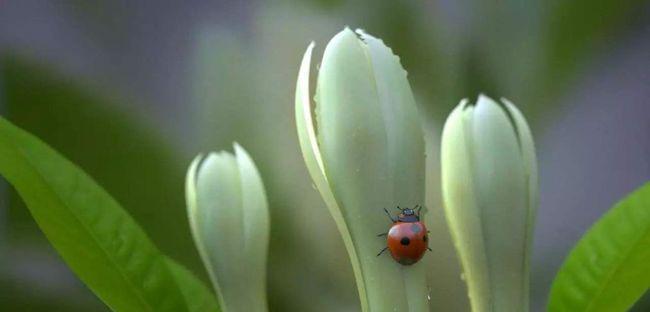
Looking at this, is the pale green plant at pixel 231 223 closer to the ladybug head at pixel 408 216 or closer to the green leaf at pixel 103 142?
the ladybug head at pixel 408 216

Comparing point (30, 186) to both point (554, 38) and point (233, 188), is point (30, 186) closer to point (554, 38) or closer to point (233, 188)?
point (233, 188)

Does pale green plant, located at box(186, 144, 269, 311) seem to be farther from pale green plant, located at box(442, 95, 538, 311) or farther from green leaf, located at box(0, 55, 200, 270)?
green leaf, located at box(0, 55, 200, 270)

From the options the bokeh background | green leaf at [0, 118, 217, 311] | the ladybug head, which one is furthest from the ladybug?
the bokeh background

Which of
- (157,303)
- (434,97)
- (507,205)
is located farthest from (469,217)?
(434,97)

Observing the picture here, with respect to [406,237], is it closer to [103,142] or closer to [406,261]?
[406,261]

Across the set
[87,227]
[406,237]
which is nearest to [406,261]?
[406,237]

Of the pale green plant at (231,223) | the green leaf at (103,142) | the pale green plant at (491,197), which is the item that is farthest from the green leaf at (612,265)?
the green leaf at (103,142)

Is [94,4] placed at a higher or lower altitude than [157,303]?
higher
